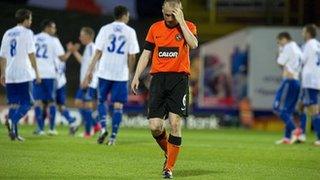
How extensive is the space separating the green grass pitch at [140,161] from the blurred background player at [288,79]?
6.06 feet

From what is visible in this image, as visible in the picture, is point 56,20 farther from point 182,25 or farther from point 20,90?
point 182,25

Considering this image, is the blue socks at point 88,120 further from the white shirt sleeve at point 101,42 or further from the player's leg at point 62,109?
the white shirt sleeve at point 101,42

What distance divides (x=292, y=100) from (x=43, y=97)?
552cm

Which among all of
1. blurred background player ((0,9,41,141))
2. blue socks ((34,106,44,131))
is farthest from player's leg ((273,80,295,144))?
blurred background player ((0,9,41,141))

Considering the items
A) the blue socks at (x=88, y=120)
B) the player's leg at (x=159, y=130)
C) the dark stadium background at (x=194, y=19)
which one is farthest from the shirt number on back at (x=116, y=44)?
the dark stadium background at (x=194, y=19)

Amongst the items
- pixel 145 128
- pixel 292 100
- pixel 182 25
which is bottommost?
pixel 145 128

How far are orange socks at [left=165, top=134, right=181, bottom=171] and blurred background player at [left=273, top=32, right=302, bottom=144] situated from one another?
7683 millimetres

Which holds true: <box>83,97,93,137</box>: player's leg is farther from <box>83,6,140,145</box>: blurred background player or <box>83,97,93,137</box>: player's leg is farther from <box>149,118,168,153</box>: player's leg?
<box>149,118,168,153</box>: player's leg

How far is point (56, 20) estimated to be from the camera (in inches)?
950

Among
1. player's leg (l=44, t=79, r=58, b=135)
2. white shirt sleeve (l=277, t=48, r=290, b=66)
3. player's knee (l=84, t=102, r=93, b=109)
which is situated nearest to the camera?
white shirt sleeve (l=277, t=48, r=290, b=66)

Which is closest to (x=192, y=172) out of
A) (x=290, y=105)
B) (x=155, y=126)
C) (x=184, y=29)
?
(x=155, y=126)

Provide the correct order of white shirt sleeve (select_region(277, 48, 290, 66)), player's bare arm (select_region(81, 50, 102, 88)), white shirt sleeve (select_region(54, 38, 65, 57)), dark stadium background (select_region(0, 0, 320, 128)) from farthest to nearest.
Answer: dark stadium background (select_region(0, 0, 320, 128)), white shirt sleeve (select_region(54, 38, 65, 57)), white shirt sleeve (select_region(277, 48, 290, 66)), player's bare arm (select_region(81, 50, 102, 88))

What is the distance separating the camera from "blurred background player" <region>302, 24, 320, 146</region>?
57.0 ft

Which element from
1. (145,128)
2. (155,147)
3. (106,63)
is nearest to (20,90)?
(106,63)
